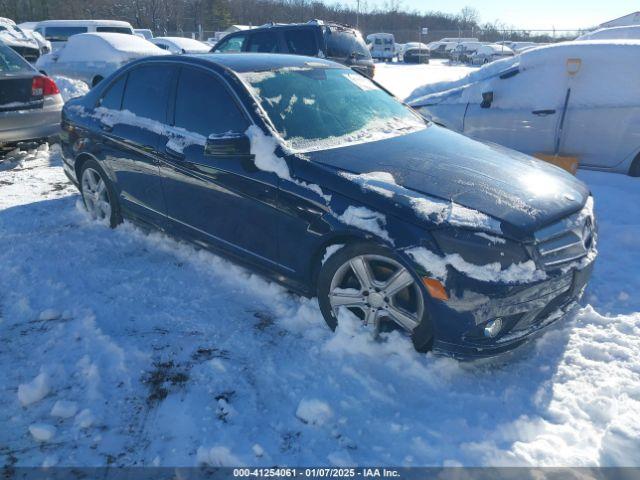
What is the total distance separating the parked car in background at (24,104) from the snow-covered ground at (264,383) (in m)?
3.71

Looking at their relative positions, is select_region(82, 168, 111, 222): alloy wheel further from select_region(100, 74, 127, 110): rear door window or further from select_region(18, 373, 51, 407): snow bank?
select_region(18, 373, 51, 407): snow bank

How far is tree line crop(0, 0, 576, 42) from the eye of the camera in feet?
146

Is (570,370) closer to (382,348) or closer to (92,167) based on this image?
(382,348)

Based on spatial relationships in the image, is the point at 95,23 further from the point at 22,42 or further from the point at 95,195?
the point at 95,195

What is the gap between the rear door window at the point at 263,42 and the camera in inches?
391

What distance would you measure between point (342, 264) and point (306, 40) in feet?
27.4

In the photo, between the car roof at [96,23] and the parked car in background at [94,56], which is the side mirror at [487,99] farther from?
the car roof at [96,23]

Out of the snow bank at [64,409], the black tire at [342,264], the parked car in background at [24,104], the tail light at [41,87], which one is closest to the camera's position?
the snow bank at [64,409]

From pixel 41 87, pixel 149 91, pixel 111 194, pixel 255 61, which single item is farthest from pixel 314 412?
pixel 41 87

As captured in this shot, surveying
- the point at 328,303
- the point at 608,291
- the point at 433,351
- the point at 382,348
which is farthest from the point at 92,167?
the point at 608,291

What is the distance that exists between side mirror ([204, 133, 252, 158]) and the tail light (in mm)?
5159

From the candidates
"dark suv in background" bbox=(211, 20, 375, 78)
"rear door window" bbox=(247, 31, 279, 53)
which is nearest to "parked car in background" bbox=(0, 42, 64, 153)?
"dark suv in background" bbox=(211, 20, 375, 78)


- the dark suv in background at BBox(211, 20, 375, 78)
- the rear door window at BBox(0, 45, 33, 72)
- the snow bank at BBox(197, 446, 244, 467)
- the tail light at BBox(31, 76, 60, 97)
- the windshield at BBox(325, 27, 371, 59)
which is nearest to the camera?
the snow bank at BBox(197, 446, 244, 467)

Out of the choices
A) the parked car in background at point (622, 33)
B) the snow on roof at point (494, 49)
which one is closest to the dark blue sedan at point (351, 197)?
the parked car in background at point (622, 33)
